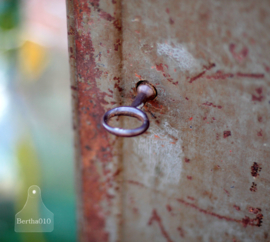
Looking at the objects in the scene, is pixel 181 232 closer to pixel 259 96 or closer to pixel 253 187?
pixel 253 187

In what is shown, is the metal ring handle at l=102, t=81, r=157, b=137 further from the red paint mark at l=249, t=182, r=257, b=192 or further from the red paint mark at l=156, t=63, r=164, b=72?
the red paint mark at l=249, t=182, r=257, b=192

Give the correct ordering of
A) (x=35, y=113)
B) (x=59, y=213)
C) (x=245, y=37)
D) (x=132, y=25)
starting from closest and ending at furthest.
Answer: (x=245, y=37) < (x=132, y=25) < (x=59, y=213) < (x=35, y=113)

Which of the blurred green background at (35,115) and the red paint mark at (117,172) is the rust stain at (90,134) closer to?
the red paint mark at (117,172)

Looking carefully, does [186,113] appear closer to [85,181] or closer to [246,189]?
[246,189]

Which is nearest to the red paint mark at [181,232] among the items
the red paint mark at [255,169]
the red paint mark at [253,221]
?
the red paint mark at [253,221]

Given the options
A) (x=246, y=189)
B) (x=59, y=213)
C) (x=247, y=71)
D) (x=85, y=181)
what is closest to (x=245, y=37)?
(x=247, y=71)

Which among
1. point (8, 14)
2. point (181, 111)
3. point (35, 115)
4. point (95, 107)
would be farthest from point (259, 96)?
point (8, 14)
